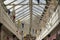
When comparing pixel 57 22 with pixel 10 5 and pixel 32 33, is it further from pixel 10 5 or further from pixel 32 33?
pixel 32 33

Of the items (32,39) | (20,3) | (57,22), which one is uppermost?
Answer: (57,22)

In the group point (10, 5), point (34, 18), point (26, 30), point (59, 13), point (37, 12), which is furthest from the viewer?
point (26, 30)

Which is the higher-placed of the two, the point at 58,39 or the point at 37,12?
the point at 58,39

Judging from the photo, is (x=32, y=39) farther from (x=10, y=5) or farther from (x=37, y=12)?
(x=10, y=5)

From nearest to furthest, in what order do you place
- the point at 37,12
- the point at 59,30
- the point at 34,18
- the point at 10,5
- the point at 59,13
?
the point at 59,13 → the point at 59,30 → the point at 10,5 → the point at 37,12 → the point at 34,18

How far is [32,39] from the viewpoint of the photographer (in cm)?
2770

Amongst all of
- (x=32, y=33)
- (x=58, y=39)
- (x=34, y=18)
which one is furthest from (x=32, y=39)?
(x=58, y=39)

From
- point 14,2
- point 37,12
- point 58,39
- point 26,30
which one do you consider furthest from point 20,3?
point 26,30

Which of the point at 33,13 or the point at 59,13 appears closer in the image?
the point at 59,13

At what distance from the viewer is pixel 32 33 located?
92.3 ft

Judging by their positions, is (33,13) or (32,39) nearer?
(33,13)

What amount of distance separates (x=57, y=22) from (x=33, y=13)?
987cm

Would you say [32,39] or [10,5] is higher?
[10,5]

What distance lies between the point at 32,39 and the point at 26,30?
70.2 inches
